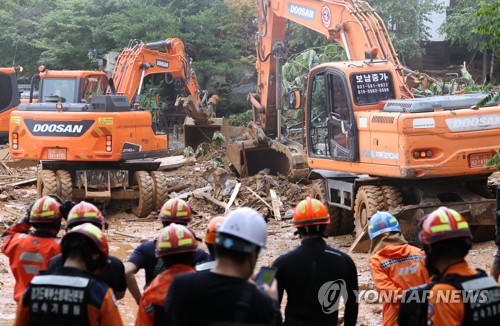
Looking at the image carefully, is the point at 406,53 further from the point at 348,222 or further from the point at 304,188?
the point at 348,222

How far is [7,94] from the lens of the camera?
1099 inches

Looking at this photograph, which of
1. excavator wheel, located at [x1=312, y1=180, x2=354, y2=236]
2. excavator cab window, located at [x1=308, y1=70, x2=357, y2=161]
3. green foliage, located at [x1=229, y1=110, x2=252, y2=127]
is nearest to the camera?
excavator cab window, located at [x1=308, y1=70, x2=357, y2=161]

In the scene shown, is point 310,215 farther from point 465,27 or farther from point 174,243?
point 465,27

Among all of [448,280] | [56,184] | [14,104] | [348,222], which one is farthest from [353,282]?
[14,104]

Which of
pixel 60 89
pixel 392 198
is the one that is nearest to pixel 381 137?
pixel 392 198

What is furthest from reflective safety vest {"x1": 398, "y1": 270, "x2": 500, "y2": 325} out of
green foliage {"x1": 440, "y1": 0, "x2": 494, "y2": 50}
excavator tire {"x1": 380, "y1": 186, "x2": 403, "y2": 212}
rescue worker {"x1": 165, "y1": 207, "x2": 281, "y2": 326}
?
green foliage {"x1": 440, "y1": 0, "x2": 494, "y2": 50}

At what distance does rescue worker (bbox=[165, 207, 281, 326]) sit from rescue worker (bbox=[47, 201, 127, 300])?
1.30 meters

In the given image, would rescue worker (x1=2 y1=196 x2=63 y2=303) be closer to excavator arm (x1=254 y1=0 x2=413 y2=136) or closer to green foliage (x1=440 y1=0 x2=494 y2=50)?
excavator arm (x1=254 y1=0 x2=413 y2=136)

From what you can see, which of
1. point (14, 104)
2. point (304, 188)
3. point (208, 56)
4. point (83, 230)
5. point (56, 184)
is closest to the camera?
point (83, 230)

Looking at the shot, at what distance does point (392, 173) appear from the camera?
12.8m

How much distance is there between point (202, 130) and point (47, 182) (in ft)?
Result: 25.0

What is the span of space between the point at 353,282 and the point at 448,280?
1397 millimetres

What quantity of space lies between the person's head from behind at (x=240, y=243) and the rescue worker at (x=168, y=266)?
1.22 m

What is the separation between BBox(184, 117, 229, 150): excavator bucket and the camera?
23.6 m
